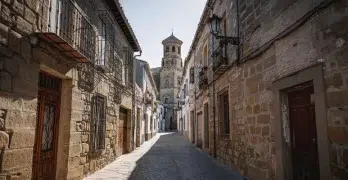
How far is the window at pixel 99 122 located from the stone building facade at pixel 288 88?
3.81m

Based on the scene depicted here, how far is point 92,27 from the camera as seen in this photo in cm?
665

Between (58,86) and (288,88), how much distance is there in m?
4.50

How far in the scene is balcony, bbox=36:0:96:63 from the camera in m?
4.11

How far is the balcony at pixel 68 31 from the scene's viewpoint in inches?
162

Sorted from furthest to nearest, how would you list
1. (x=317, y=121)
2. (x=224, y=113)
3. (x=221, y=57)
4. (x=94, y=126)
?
1. (x=224, y=113)
2. (x=221, y=57)
3. (x=94, y=126)
4. (x=317, y=121)

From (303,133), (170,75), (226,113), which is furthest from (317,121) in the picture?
(170,75)

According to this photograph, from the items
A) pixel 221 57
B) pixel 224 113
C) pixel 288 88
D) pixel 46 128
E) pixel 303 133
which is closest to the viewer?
pixel 303 133

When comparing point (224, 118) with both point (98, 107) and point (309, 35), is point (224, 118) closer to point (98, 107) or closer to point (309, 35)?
point (98, 107)

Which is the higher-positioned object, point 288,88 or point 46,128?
point 288,88

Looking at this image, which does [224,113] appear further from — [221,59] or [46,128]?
[46,128]

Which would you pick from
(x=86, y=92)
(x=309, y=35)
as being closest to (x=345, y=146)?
(x=309, y=35)

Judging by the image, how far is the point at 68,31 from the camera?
5371mm

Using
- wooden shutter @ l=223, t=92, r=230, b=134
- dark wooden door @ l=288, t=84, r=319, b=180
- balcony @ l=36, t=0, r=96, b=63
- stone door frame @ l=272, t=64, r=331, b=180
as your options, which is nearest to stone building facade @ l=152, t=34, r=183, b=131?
wooden shutter @ l=223, t=92, r=230, b=134

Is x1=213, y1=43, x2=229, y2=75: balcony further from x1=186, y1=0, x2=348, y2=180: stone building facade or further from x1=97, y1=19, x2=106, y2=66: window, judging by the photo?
x1=97, y1=19, x2=106, y2=66: window
